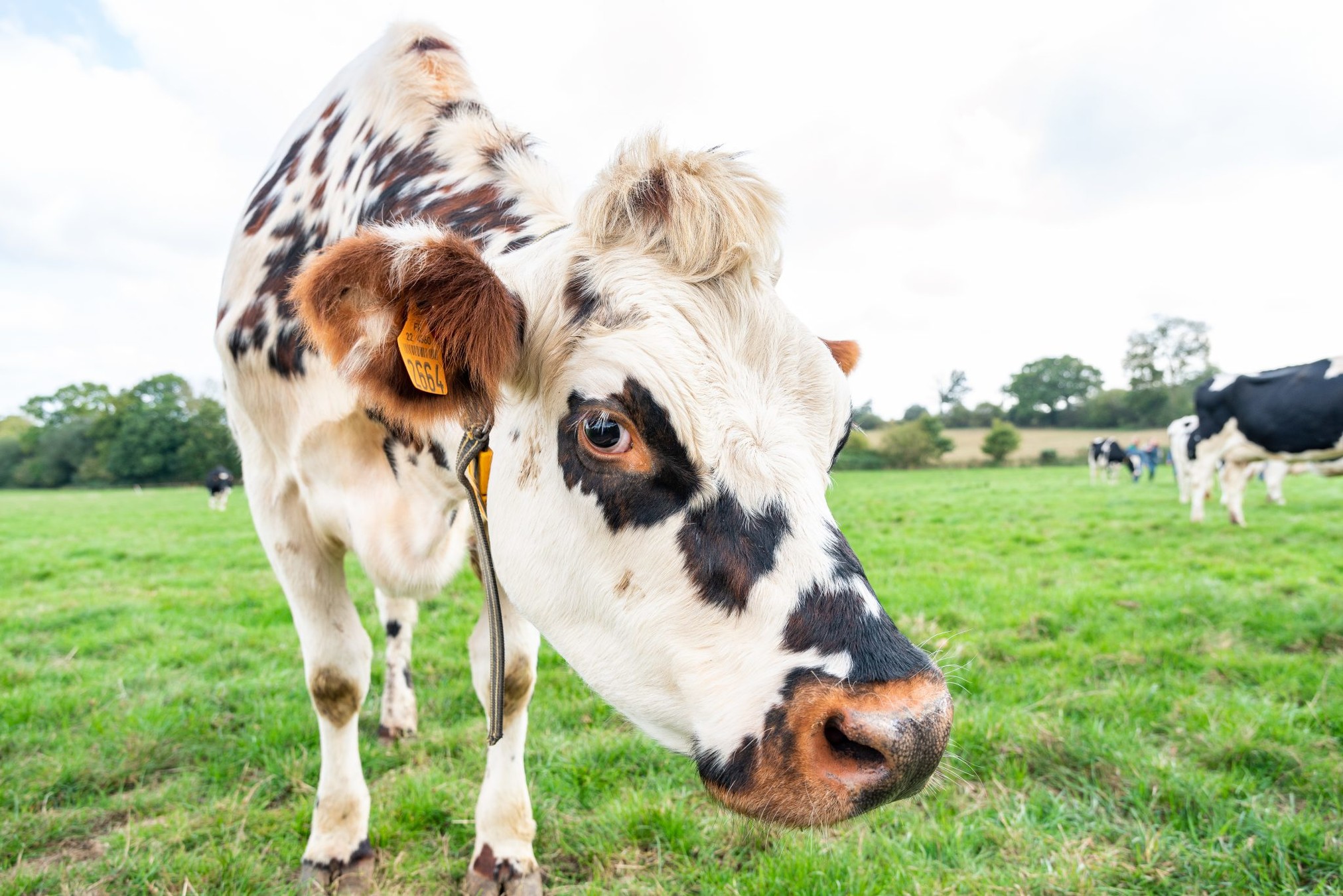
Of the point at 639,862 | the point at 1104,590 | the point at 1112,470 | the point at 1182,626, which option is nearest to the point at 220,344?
the point at 639,862

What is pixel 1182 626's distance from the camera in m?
5.11

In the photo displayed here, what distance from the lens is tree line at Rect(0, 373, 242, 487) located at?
164ft

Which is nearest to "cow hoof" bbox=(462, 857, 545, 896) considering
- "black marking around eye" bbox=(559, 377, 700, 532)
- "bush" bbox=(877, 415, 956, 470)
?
A: "black marking around eye" bbox=(559, 377, 700, 532)

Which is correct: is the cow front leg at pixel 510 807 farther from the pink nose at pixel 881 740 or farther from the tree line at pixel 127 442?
the tree line at pixel 127 442

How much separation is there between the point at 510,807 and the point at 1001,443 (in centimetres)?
4949

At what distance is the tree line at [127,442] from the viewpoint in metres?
50.0

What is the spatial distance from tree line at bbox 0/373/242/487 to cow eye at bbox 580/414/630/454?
47295 mm

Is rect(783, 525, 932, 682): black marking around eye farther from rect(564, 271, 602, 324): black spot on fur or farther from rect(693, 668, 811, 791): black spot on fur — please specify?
rect(564, 271, 602, 324): black spot on fur

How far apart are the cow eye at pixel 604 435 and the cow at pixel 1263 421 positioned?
11.3 metres

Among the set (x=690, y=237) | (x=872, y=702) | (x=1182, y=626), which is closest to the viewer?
(x=872, y=702)

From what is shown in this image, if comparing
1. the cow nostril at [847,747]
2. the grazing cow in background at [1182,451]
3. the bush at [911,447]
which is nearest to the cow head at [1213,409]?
the grazing cow in background at [1182,451]

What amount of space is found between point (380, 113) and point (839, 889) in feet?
10.2

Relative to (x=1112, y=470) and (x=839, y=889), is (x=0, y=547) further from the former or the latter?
(x=1112, y=470)

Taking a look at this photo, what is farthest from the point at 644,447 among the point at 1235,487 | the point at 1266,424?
the point at 1235,487
